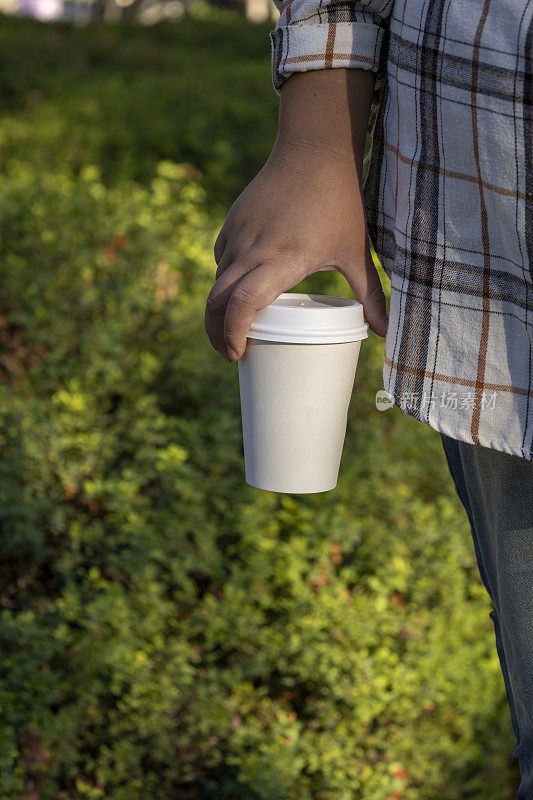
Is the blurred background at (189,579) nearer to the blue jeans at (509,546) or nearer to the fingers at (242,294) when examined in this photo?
the blue jeans at (509,546)

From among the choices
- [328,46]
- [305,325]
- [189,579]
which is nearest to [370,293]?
[305,325]

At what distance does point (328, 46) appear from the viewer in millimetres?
1083

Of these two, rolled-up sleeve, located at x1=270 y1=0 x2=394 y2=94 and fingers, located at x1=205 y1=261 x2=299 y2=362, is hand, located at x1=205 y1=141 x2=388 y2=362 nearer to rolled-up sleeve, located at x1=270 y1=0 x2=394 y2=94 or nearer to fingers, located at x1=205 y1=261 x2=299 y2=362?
fingers, located at x1=205 y1=261 x2=299 y2=362

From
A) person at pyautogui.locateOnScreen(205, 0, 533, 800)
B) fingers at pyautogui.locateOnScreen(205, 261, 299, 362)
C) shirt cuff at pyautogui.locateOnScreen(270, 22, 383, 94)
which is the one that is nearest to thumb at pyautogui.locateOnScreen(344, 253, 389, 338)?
person at pyautogui.locateOnScreen(205, 0, 533, 800)

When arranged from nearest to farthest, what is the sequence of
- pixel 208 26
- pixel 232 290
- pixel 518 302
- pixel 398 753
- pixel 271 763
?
pixel 518 302 < pixel 232 290 < pixel 271 763 < pixel 398 753 < pixel 208 26

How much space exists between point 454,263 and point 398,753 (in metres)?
1.62

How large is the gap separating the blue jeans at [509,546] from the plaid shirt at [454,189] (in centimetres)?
9

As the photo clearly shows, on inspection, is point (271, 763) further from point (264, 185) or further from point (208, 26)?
point (208, 26)

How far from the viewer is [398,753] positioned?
2232mm

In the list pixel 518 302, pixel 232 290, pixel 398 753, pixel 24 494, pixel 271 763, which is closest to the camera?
pixel 518 302

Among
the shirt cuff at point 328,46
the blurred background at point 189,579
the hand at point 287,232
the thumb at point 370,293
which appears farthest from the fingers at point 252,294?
the blurred background at point 189,579

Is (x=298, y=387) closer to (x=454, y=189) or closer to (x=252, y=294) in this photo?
(x=252, y=294)

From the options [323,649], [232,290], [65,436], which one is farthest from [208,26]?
[232,290]

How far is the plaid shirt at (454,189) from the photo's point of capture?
93 cm
